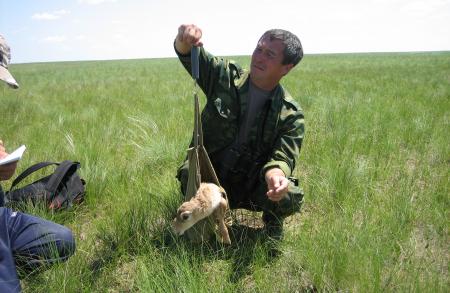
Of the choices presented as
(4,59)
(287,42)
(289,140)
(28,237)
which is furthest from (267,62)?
(28,237)

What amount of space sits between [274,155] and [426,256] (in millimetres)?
957

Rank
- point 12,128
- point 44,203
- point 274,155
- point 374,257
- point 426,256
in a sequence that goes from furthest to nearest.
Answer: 1. point 12,128
2. point 44,203
3. point 274,155
4. point 426,256
5. point 374,257

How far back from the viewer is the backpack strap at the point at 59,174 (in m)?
2.32

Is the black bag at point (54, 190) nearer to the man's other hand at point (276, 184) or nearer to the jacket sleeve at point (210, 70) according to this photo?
the jacket sleeve at point (210, 70)

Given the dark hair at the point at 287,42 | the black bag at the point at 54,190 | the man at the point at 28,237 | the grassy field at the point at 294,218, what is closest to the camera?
the grassy field at the point at 294,218

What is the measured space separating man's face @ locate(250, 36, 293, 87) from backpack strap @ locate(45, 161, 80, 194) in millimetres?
1502

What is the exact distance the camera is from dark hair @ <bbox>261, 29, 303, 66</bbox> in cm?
191

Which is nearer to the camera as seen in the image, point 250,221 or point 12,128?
point 250,221

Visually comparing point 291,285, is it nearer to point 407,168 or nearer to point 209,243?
point 209,243

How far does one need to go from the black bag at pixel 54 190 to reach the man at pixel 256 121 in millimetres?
836

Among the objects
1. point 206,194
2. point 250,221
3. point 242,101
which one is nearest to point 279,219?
point 250,221

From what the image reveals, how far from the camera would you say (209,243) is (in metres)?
2.01

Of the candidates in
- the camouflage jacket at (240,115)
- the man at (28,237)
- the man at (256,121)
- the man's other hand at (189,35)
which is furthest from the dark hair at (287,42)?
the man at (28,237)

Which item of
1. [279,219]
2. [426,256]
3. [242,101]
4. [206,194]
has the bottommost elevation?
[426,256]
